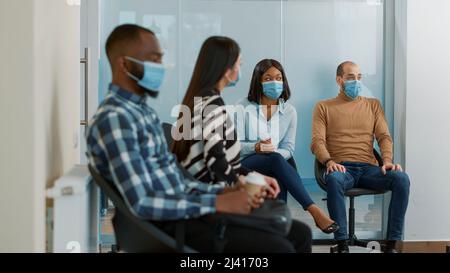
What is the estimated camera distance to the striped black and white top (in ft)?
7.83

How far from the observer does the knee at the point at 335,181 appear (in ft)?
12.3

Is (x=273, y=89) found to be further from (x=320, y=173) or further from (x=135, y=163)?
(x=135, y=163)

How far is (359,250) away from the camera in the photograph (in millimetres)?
3887

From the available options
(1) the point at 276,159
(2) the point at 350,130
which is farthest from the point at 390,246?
(1) the point at 276,159

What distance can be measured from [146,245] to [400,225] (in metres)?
2.25

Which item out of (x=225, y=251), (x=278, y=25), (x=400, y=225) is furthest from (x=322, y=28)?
(x=225, y=251)

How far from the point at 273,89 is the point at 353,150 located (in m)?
0.65

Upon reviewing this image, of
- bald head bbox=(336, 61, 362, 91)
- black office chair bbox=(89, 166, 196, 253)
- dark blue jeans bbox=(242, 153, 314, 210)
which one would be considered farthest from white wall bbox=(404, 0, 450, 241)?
black office chair bbox=(89, 166, 196, 253)

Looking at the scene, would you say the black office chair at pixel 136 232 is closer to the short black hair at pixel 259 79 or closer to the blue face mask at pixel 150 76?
the blue face mask at pixel 150 76

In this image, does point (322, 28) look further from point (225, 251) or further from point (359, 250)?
point (225, 251)

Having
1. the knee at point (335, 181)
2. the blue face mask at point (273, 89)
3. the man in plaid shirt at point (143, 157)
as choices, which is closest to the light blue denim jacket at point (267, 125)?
the blue face mask at point (273, 89)

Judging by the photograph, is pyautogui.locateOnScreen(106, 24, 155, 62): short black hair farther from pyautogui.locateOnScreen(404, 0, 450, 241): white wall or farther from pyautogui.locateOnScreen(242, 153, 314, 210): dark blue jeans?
pyautogui.locateOnScreen(404, 0, 450, 241): white wall

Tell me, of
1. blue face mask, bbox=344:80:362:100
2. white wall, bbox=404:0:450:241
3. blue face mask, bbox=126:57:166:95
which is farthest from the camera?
white wall, bbox=404:0:450:241

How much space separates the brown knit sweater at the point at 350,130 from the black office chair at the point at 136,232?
7.01 ft
